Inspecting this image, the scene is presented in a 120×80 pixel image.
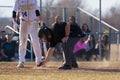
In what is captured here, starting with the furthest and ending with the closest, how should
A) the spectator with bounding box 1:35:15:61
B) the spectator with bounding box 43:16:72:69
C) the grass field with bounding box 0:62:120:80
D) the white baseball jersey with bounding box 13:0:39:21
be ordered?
1. the spectator with bounding box 1:35:15:61
2. the white baseball jersey with bounding box 13:0:39:21
3. the spectator with bounding box 43:16:72:69
4. the grass field with bounding box 0:62:120:80

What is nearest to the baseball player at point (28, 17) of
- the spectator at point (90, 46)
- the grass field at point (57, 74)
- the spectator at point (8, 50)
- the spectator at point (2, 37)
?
the grass field at point (57, 74)

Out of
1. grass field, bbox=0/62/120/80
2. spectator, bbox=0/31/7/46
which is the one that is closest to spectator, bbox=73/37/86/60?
spectator, bbox=0/31/7/46

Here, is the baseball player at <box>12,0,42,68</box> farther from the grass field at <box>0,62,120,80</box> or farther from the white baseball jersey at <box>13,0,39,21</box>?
the grass field at <box>0,62,120,80</box>

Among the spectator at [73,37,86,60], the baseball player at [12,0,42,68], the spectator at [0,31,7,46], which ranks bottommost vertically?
the spectator at [73,37,86,60]

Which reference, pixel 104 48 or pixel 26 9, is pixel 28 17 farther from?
pixel 104 48

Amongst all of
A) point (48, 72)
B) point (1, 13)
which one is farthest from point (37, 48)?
point (1, 13)

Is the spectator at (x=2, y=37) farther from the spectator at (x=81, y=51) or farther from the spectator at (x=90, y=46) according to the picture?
the spectator at (x=90, y=46)

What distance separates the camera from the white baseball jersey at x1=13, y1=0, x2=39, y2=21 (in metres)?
14.1

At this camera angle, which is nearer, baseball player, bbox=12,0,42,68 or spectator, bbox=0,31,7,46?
baseball player, bbox=12,0,42,68

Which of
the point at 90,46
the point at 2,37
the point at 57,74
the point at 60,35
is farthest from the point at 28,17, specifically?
the point at 90,46

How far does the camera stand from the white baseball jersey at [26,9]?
14109 millimetres

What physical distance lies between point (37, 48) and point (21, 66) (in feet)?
2.16

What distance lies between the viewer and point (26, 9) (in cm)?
1413

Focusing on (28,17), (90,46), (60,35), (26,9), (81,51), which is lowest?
(81,51)
